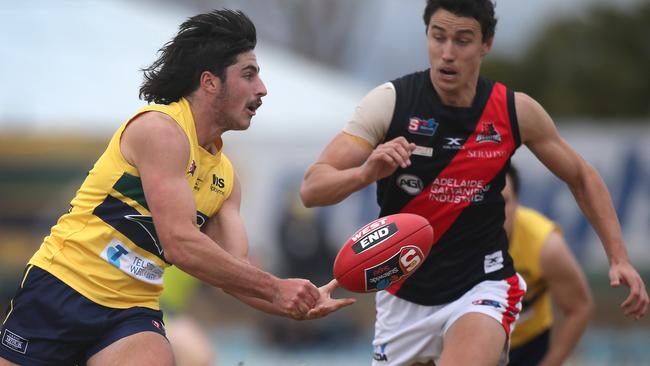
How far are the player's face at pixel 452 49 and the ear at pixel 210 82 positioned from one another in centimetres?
135

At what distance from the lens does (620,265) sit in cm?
618

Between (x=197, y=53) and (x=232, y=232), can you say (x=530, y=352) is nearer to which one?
(x=232, y=232)

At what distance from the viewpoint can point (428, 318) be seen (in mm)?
6168

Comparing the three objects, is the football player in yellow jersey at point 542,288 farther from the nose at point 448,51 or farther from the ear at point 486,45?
the nose at point 448,51

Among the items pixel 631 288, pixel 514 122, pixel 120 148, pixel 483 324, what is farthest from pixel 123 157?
pixel 631 288

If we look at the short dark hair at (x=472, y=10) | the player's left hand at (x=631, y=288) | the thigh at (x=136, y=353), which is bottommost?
the player's left hand at (x=631, y=288)

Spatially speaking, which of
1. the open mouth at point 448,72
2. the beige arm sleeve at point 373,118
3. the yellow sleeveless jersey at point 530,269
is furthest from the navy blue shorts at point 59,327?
the yellow sleeveless jersey at point 530,269

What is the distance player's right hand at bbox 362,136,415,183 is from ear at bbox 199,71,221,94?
33.0 inches

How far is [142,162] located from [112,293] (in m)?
0.64

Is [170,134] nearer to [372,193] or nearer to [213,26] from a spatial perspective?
[213,26]

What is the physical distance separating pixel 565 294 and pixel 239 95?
3164mm

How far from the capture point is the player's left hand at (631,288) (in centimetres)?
603

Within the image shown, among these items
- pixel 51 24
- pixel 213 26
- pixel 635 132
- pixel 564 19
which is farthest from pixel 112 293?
pixel 564 19

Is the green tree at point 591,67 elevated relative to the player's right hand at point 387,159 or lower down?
lower down
